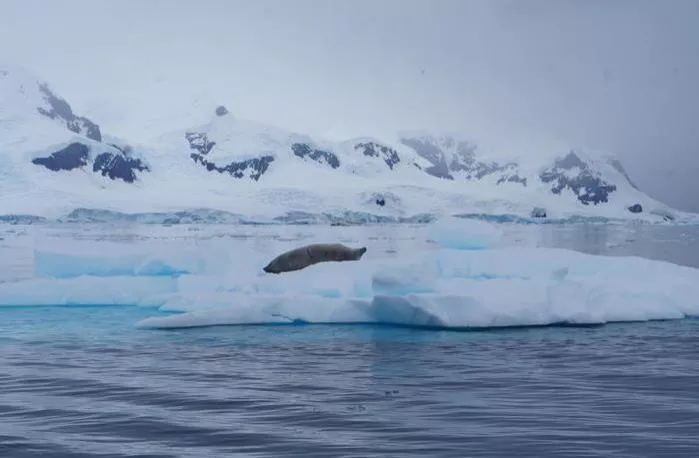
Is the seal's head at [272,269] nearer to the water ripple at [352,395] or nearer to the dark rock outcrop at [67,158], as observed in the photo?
the water ripple at [352,395]

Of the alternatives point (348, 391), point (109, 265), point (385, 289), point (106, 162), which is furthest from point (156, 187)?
point (348, 391)

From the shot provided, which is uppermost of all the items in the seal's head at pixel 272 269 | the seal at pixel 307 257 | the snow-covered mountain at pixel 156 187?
the snow-covered mountain at pixel 156 187

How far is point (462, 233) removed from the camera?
21.0m

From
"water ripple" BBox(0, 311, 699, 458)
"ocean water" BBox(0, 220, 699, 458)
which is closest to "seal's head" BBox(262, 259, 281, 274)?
"ocean water" BBox(0, 220, 699, 458)

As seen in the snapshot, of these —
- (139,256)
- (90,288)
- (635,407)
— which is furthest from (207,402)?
(139,256)

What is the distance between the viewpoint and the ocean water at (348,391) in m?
6.43

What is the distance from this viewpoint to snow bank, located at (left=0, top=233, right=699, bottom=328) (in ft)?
45.5

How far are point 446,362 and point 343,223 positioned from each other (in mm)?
97866

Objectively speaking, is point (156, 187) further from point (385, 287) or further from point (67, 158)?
point (385, 287)

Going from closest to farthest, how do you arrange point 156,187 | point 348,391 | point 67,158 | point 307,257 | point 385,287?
point 348,391
point 385,287
point 307,257
point 67,158
point 156,187

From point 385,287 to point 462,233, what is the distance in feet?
23.2

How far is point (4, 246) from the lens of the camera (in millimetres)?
40875

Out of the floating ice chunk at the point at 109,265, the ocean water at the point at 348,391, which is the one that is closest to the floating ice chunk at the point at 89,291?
the floating ice chunk at the point at 109,265

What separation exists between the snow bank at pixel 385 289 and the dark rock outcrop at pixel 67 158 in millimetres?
127326
